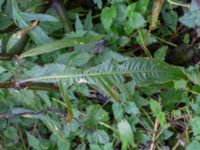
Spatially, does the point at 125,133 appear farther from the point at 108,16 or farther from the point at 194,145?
the point at 108,16

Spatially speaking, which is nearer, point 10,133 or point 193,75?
point 193,75

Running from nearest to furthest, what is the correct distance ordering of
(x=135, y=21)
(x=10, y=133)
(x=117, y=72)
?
(x=117, y=72), (x=135, y=21), (x=10, y=133)

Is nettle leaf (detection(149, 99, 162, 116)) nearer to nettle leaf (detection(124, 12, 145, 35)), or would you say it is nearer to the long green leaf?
the long green leaf

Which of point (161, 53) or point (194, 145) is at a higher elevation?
point (161, 53)

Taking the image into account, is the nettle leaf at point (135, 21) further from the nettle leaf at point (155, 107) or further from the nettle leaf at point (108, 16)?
the nettle leaf at point (155, 107)

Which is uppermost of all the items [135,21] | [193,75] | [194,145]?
[135,21]

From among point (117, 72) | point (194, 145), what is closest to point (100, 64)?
point (117, 72)

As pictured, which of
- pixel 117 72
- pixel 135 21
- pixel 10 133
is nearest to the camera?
pixel 117 72

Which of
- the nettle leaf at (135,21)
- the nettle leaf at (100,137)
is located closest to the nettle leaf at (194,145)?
the nettle leaf at (100,137)

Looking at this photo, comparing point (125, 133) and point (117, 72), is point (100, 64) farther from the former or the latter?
point (125, 133)
